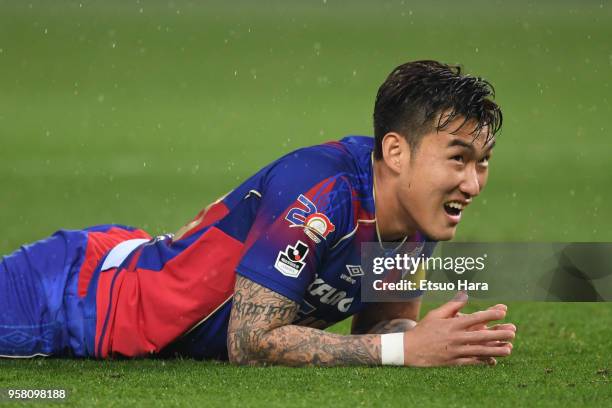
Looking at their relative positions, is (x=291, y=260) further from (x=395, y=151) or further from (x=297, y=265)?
(x=395, y=151)

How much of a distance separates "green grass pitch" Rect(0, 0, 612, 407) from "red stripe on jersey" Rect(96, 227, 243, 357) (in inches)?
5.3

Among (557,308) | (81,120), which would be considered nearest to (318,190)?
(557,308)

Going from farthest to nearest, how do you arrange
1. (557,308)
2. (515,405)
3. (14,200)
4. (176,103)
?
(176,103) < (14,200) < (557,308) < (515,405)

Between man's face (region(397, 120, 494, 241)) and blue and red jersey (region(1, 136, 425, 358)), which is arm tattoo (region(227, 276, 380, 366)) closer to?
blue and red jersey (region(1, 136, 425, 358))

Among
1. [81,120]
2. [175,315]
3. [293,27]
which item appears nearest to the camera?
[175,315]

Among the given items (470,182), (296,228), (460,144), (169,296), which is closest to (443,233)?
(470,182)

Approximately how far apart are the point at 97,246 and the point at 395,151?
1526mm

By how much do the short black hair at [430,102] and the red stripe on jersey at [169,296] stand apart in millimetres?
865

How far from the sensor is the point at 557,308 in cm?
784

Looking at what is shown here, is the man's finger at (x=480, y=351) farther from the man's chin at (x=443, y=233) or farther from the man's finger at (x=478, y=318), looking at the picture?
the man's chin at (x=443, y=233)

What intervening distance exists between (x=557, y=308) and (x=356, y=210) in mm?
3252

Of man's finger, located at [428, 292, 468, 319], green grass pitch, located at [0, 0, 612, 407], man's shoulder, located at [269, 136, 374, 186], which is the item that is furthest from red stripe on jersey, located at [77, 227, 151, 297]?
man's finger, located at [428, 292, 468, 319]

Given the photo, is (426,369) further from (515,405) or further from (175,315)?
(175,315)

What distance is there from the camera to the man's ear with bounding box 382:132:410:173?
4.98 meters
